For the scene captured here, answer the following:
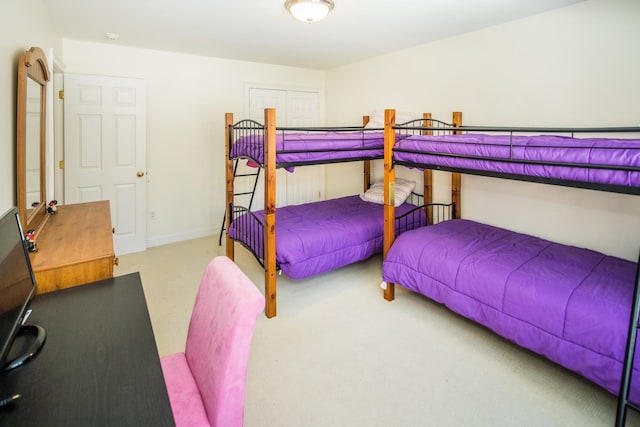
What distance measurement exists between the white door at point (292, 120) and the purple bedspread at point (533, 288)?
2.77 metres

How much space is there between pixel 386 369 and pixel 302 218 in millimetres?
1798

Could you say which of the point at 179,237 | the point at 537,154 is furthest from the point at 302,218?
the point at 537,154

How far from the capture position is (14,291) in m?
1.09

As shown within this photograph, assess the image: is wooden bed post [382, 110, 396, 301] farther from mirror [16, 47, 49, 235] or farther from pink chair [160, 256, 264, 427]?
mirror [16, 47, 49, 235]

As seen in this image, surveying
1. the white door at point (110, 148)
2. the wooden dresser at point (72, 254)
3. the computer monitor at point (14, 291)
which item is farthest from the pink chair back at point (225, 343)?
the white door at point (110, 148)

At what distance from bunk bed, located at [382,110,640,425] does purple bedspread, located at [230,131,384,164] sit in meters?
0.45

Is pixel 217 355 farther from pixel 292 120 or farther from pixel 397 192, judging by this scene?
pixel 292 120

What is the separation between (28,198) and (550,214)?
3651 mm

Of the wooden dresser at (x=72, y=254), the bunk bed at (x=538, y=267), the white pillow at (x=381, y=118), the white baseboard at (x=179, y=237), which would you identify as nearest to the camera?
the wooden dresser at (x=72, y=254)

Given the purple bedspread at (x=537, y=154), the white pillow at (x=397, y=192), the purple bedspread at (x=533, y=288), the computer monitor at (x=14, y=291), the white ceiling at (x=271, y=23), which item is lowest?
the purple bedspread at (x=533, y=288)

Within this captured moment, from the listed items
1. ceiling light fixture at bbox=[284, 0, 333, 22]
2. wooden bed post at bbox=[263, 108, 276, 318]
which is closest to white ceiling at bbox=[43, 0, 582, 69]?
ceiling light fixture at bbox=[284, 0, 333, 22]

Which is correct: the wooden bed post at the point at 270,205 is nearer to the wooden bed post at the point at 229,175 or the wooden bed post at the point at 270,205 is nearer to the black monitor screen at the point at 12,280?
the wooden bed post at the point at 229,175

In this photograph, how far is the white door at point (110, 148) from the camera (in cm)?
377

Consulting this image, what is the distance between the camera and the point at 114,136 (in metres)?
3.98
